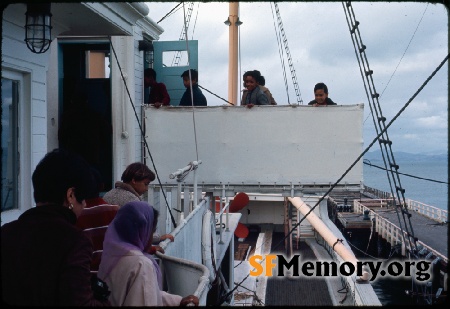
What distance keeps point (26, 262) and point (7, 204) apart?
315cm

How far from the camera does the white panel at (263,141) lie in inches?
366

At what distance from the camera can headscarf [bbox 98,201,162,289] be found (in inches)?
124

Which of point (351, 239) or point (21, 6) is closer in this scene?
point (21, 6)

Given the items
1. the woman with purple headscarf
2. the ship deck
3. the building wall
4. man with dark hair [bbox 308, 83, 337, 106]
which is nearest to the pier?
the ship deck

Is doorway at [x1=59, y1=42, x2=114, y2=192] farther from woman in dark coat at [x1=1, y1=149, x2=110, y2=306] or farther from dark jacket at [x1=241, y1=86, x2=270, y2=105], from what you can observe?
woman in dark coat at [x1=1, y1=149, x2=110, y2=306]

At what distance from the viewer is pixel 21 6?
15.7 feet

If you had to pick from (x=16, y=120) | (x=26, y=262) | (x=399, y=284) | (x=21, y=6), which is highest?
(x=21, y=6)

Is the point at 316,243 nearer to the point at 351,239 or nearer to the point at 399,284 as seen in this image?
the point at 399,284

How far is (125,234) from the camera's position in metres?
3.18

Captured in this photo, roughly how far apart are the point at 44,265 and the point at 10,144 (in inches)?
133

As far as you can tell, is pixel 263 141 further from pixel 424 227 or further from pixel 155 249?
pixel 424 227

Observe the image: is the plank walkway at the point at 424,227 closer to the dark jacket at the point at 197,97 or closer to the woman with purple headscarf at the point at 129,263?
the dark jacket at the point at 197,97

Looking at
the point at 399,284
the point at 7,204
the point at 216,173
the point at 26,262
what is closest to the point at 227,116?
the point at 216,173

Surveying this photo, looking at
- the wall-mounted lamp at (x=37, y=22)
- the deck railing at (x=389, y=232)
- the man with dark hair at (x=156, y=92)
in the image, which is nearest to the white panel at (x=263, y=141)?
the man with dark hair at (x=156, y=92)
